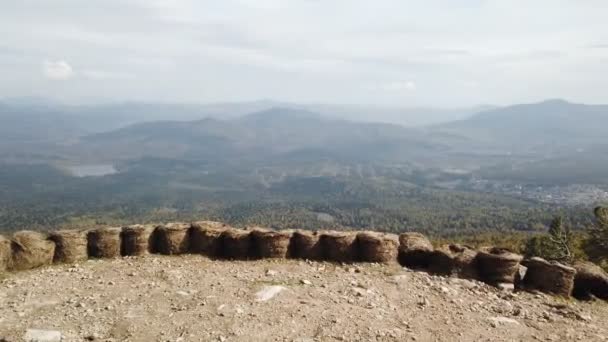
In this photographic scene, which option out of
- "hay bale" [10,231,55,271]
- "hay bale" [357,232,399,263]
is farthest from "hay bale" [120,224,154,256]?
"hay bale" [357,232,399,263]

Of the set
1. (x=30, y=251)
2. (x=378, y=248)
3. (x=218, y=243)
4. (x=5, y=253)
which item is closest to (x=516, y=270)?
(x=378, y=248)

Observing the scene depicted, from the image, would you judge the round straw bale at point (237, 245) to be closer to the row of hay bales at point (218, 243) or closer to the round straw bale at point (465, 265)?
the row of hay bales at point (218, 243)

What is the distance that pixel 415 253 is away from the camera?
1251 centimetres

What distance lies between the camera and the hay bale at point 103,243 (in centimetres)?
1241

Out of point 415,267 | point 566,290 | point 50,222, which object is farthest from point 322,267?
point 50,222

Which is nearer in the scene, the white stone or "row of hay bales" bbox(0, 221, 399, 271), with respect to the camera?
the white stone

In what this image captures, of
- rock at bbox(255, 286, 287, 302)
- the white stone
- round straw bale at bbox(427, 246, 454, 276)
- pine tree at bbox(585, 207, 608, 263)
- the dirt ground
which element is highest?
round straw bale at bbox(427, 246, 454, 276)

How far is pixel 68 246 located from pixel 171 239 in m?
2.70

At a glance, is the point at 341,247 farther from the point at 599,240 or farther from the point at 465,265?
the point at 599,240

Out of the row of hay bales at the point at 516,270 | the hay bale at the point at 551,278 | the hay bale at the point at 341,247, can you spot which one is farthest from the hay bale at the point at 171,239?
the hay bale at the point at 551,278

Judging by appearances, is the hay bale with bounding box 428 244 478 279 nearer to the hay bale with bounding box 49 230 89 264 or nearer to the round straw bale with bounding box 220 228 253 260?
the round straw bale with bounding box 220 228 253 260

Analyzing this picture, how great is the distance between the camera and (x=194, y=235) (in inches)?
513

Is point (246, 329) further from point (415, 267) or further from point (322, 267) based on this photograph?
point (415, 267)

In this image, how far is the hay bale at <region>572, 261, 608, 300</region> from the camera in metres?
11.3
